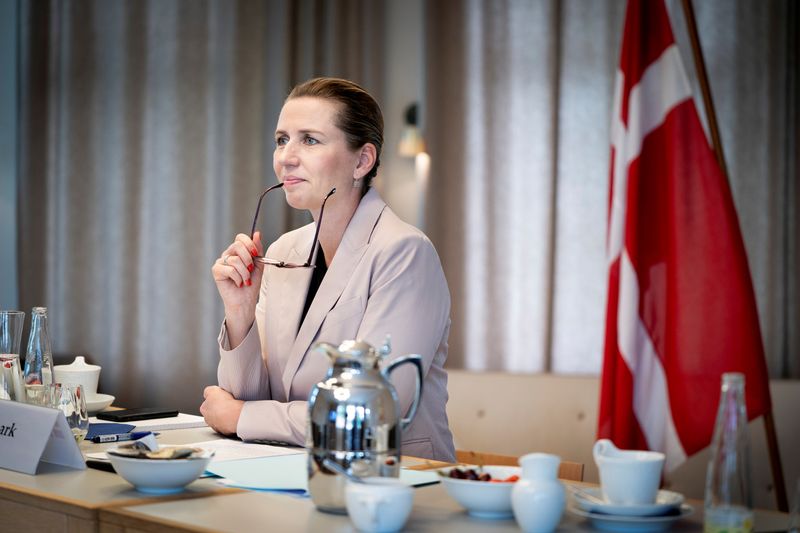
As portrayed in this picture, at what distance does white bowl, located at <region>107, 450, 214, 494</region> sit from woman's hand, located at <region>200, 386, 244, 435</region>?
22.5 inches

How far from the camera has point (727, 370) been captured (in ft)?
8.23

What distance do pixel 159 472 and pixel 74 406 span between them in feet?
1.56

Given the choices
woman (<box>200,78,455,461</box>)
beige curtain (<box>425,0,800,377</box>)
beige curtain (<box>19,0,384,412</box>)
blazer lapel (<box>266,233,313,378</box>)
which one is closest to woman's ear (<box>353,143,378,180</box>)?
woman (<box>200,78,455,461</box>)

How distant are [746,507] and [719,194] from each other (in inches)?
63.4

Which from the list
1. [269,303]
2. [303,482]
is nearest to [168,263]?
[269,303]

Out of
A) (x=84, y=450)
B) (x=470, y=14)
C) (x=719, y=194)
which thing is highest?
(x=470, y=14)

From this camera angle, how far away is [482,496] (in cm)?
126

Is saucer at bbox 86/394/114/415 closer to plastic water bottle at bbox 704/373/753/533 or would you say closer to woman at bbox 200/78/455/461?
woman at bbox 200/78/455/461

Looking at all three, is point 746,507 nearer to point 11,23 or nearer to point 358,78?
point 358,78

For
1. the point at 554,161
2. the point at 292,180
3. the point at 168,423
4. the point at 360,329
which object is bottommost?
the point at 168,423

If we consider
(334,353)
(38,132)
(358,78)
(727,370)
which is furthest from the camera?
(38,132)

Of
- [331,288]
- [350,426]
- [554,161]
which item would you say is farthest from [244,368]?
[554,161]

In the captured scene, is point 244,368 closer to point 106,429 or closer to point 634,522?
point 106,429

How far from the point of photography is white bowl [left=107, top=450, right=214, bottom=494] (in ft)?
4.58
